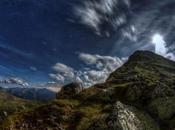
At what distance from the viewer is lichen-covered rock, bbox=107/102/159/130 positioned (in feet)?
211

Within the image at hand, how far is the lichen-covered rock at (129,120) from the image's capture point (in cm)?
6431

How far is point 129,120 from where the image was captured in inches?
2709

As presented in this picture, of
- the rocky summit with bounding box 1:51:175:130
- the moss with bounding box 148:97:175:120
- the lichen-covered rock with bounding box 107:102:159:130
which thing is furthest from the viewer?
the moss with bounding box 148:97:175:120

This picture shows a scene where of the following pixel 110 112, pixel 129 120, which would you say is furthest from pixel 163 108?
pixel 110 112

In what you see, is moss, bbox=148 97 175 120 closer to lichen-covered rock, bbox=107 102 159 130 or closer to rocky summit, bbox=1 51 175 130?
rocky summit, bbox=1 51 175 130

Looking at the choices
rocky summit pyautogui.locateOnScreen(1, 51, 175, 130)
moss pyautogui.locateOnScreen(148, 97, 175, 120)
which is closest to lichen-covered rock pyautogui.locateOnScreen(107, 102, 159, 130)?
rocky summit pyautogui.locateOnScreen(1, 51, 175, 130)

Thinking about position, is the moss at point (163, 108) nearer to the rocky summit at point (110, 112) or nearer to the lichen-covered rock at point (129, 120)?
the rocky summit at point (110, 112)

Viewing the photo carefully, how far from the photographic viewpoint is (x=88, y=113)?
78250 mm

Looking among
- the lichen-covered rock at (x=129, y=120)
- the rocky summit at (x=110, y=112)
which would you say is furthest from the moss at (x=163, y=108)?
the lichen-covered rock at (x=129, y=120)

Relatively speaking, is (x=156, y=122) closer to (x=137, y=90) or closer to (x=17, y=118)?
(x=137, y=90)

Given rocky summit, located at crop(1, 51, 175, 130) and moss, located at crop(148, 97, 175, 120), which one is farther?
moss, located at crop(148, 97, 175, 120)

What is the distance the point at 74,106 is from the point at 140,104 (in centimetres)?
2055

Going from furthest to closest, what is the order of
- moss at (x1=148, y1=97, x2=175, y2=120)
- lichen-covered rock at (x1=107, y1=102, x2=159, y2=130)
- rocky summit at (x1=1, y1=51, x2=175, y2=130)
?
moss at (x1=148, y1=97, x2=175, y2=120), rocky summit at (x1=1, y1=51, x2=175, y2=130), lichen-covered rock at (x1=107, y1=102, x2=159, y2=130)

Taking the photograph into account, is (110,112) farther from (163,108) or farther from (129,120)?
(163,108)
